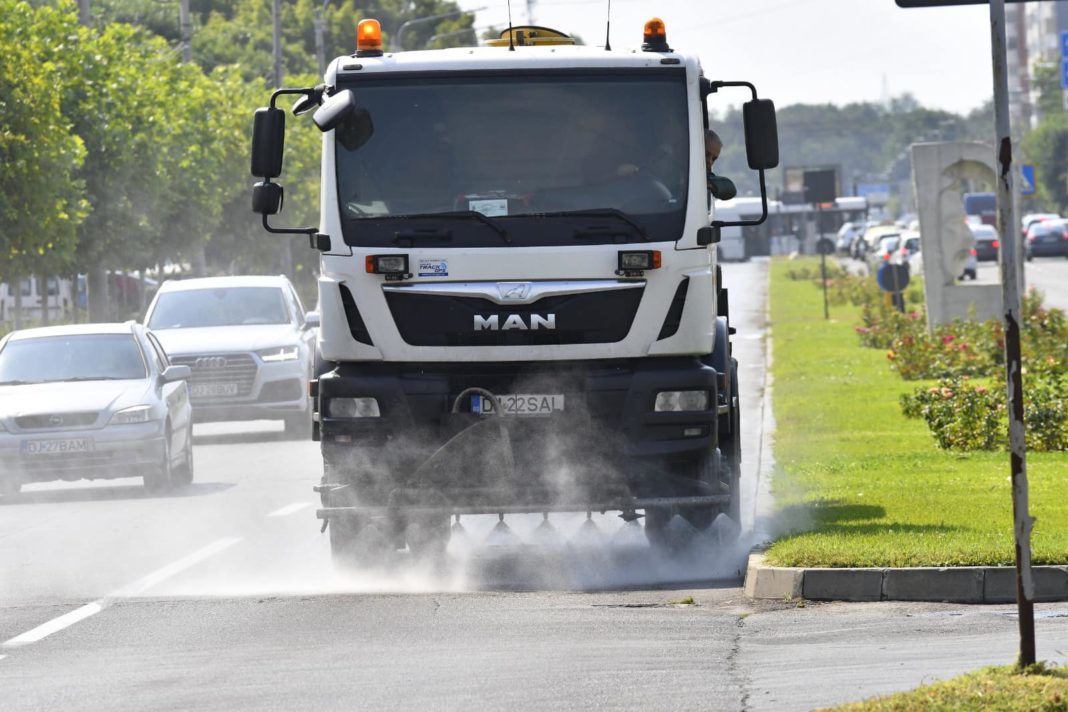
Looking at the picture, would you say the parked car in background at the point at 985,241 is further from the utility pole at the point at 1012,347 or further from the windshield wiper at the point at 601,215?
the utility pole at the point at 1012,347

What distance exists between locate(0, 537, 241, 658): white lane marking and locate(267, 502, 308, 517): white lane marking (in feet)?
5.02

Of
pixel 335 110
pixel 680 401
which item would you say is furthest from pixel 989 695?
pixel 335 110

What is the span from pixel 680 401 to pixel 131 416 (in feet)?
26.5

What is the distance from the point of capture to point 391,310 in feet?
38.7

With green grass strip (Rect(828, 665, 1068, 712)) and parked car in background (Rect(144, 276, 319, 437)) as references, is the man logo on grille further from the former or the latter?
parked car in background (Rect(144, 276, 319, 437))

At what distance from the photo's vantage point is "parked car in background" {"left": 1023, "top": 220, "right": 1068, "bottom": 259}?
85938 millimetres

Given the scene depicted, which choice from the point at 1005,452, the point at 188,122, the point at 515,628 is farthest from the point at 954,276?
the point at 515,628

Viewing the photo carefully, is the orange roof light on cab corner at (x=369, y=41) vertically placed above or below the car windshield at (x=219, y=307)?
above

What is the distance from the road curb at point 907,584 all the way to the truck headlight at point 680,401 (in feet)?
3.73

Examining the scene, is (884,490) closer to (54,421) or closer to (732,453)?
(732,453)

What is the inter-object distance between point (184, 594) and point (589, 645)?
10.7ft

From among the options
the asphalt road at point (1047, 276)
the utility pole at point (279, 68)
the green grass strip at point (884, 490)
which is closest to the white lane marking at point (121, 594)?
the green grass strip at point (884, 490)

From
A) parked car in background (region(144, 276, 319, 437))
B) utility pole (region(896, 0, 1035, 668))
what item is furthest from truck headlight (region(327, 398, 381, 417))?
parked car in background (region(144, 276, 319, 437))

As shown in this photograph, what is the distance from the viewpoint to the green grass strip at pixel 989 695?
6883 millimetres
